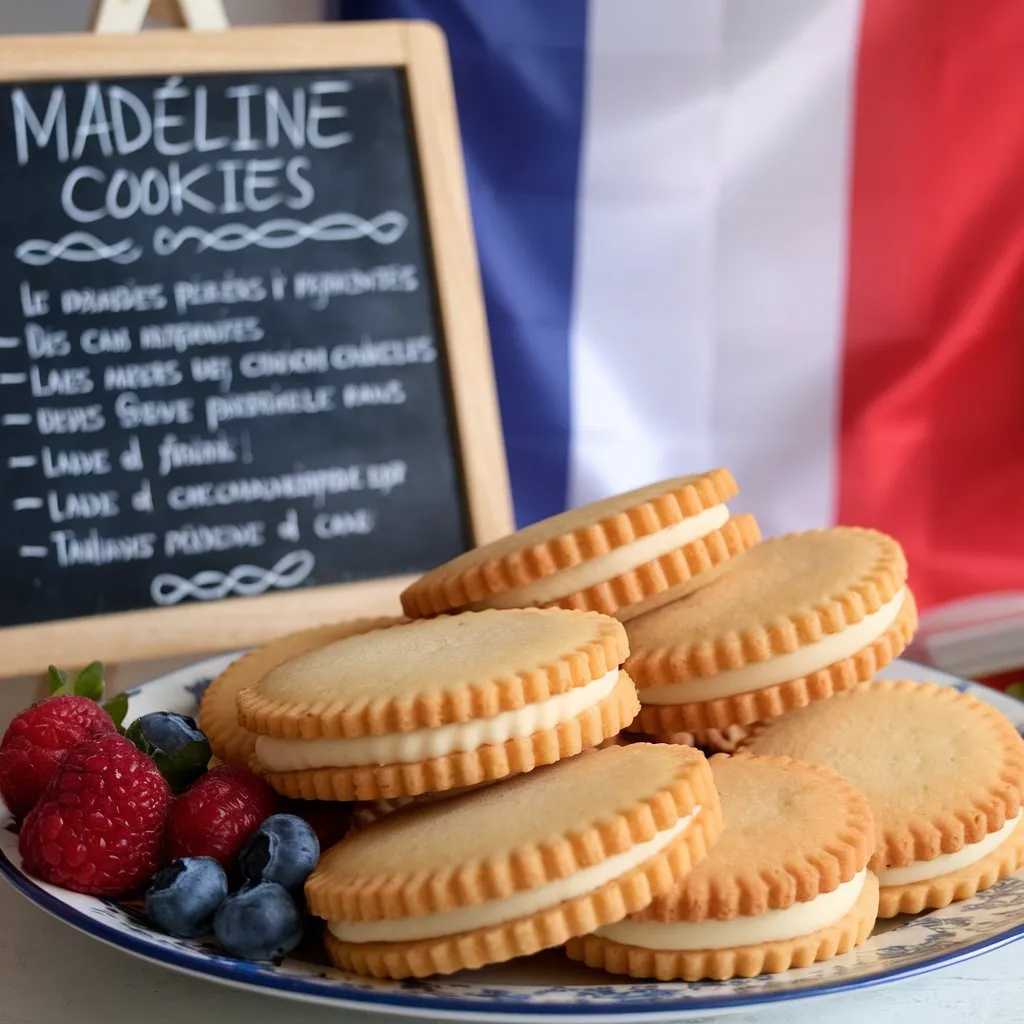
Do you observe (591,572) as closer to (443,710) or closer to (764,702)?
(764,702)

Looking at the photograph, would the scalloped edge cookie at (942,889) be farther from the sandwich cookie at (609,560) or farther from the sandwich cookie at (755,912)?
the sandwich cookie at (609,560)

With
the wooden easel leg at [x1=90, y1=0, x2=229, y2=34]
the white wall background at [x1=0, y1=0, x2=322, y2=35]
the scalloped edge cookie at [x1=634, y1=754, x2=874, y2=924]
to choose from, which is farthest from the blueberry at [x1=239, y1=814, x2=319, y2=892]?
the white wall background at [x1=0, y1=0, x2=322, y2=35]

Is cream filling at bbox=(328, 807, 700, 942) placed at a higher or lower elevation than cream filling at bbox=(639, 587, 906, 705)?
lower

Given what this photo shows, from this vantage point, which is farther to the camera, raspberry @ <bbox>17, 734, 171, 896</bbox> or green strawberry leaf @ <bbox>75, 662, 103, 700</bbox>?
green strawberry leaf @ <bbox>75, 662, 103, 700</bbox>

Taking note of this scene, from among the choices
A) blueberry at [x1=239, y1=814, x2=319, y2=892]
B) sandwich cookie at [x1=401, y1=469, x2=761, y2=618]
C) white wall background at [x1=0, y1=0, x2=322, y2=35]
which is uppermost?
white wall background at [x1=0, y1=0, x2=322, y2=35]

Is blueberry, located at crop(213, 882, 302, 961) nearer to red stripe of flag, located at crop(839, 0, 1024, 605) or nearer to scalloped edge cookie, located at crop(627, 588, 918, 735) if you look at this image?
scalloped edge cookie, located at crop(627, 588, 918, 735)

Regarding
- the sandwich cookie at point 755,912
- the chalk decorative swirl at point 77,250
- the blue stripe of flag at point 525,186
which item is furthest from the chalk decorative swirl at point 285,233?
the sandwich cookie at point 755,912

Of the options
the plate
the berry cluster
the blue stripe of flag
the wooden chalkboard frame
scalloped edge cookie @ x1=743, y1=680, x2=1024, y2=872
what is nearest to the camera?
the plate

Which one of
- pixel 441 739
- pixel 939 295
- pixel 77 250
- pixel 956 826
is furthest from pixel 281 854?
pixel 939 295
